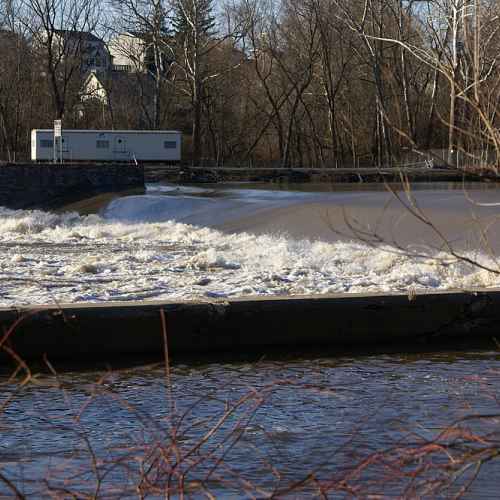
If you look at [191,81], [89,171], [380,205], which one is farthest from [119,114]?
[380,205]

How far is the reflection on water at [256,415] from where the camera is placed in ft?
18.2

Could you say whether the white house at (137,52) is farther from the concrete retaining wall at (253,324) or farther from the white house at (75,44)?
the concrete retaining wall at (253,324)

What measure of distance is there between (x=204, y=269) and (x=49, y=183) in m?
17.9

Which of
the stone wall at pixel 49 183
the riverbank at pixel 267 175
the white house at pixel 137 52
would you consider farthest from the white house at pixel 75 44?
the stone wall at pixel 49 183

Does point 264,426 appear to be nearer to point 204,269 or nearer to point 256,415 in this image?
point 256,415

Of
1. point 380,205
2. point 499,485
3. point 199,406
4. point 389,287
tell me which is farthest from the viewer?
point 380,205

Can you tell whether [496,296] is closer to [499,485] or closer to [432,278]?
[432,278]

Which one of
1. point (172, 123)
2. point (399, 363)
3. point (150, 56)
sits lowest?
point (399, 363)

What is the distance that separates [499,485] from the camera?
5.46m

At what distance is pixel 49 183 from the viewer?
31.3 meters

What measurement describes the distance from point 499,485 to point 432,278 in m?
7.11

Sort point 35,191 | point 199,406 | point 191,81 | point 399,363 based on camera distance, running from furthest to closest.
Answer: point 191,81, point 35,191, point 399,363, point 199,406

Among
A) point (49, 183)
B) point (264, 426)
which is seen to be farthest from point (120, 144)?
point (264, 426)

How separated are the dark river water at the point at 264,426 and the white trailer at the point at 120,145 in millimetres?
39642
